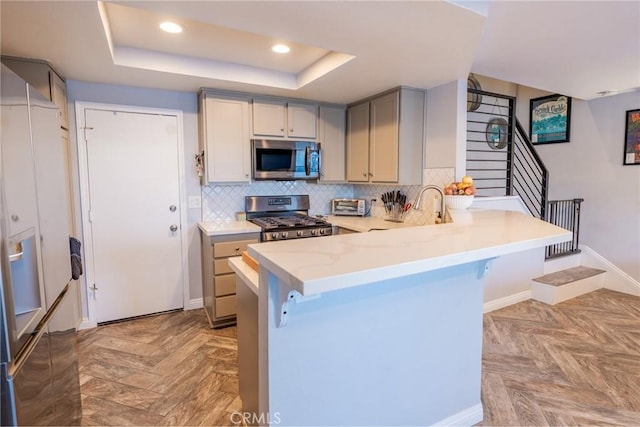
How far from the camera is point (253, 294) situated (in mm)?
1593

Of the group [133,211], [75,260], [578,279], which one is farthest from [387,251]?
[578,279]

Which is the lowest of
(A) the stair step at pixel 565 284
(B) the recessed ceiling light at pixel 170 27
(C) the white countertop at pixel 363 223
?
(A) the stair step at pixel 565 284

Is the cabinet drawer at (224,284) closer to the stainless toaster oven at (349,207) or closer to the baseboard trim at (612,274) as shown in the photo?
the stainless toaster oven at (349,207)

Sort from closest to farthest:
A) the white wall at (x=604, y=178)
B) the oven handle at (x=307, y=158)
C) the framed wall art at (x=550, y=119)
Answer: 1. the oven handle at (x=307, y=158)
2. the white wall at (x=604, y=178)
3. the framed wall art at (x=550, y=119)

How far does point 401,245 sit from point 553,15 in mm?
1958

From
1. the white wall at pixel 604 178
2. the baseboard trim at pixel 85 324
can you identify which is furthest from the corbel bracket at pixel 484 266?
the white wall at pixel 604 178

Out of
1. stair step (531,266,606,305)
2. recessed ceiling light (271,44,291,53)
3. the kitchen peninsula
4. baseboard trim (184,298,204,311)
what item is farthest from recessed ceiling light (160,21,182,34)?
stair step (531,266,606,305)

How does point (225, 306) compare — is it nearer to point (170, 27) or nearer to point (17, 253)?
point (17, 253)

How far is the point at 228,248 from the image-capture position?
315cm

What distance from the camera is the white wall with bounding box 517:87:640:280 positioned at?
14.0ft

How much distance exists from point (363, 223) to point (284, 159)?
1.11 metres

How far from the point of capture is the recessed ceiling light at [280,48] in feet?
8.63

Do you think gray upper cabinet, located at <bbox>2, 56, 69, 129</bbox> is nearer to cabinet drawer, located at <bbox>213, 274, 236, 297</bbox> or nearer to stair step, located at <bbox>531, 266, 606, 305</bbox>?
cabinet drawer, located at <bbox>213, 274, 236, 297</bbox>

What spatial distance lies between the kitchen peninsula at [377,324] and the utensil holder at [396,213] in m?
1.70
